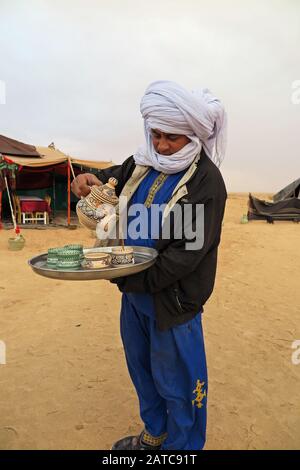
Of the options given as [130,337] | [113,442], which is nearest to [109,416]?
[113,442]

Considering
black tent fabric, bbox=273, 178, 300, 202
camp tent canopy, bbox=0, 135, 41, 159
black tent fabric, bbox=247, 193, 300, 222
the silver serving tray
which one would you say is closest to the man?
the silver serving tray

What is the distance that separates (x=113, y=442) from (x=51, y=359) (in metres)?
1.22

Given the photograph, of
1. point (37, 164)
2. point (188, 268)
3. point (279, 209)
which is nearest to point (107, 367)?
point (188, 268)

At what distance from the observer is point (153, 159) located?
1726 mm

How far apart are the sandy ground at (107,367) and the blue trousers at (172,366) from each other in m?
0.49

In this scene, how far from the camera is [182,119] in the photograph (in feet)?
5.15

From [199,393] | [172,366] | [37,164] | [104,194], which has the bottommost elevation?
[199,393]

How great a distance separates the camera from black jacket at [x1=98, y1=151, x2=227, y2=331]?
5.22ft

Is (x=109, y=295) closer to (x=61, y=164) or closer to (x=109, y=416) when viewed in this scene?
(x=109, y=416)

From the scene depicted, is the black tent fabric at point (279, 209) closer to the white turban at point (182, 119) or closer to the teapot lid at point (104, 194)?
the white turban at point (182, 119)

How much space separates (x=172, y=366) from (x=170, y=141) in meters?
1.10

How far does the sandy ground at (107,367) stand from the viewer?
2393mm

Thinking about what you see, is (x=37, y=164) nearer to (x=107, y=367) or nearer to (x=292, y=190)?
(x=107, y=367)

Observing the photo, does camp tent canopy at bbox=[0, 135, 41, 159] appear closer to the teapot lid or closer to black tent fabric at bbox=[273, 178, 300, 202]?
black tent fabric at bbox=[273, 178, 300, 202]
